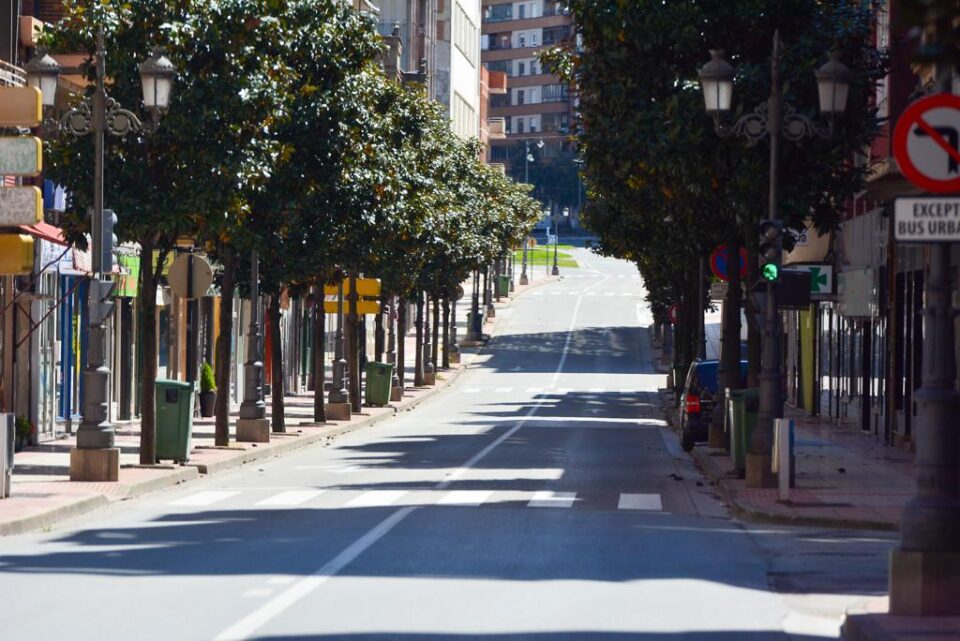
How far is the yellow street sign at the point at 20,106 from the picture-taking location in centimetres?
2234

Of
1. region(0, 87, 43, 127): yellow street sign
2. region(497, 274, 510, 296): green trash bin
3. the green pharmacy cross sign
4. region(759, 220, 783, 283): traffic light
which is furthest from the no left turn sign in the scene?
region(497, 274, 510, 296): green trash bin

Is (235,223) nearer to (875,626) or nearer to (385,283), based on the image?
(875,626)

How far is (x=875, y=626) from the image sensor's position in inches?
419

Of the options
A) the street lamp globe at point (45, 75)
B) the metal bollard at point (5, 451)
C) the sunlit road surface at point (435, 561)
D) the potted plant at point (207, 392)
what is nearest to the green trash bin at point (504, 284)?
the potted plant at point (207, 392)

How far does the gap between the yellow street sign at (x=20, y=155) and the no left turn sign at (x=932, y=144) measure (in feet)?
37.9

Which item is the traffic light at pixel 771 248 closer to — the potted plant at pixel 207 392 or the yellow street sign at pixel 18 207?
the yellow street sign at pixel 18 207

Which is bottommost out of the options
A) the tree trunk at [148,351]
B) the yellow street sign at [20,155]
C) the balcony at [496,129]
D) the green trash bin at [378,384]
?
the green trash bin at [378,384]

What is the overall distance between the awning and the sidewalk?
11.0 feet

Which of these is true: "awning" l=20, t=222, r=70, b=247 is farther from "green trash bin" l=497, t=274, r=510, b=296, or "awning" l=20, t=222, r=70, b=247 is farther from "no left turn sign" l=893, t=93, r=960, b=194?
"green trash bin" l=497, t=274, r=510, b=296

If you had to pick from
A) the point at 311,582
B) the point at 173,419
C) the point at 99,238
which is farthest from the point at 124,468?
the point at 311,582

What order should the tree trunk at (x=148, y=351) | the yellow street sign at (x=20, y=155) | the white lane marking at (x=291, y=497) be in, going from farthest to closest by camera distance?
the tree trunk at (x=148, y=351) < the white lane marking at (x=291, y=497) < the yellow street sign at (x=20, y=155)

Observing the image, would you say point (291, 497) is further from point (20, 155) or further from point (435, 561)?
point (435, 561)

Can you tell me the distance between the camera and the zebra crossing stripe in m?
21.7

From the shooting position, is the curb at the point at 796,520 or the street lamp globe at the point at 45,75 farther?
the street lamp globe at the point at 45,75
